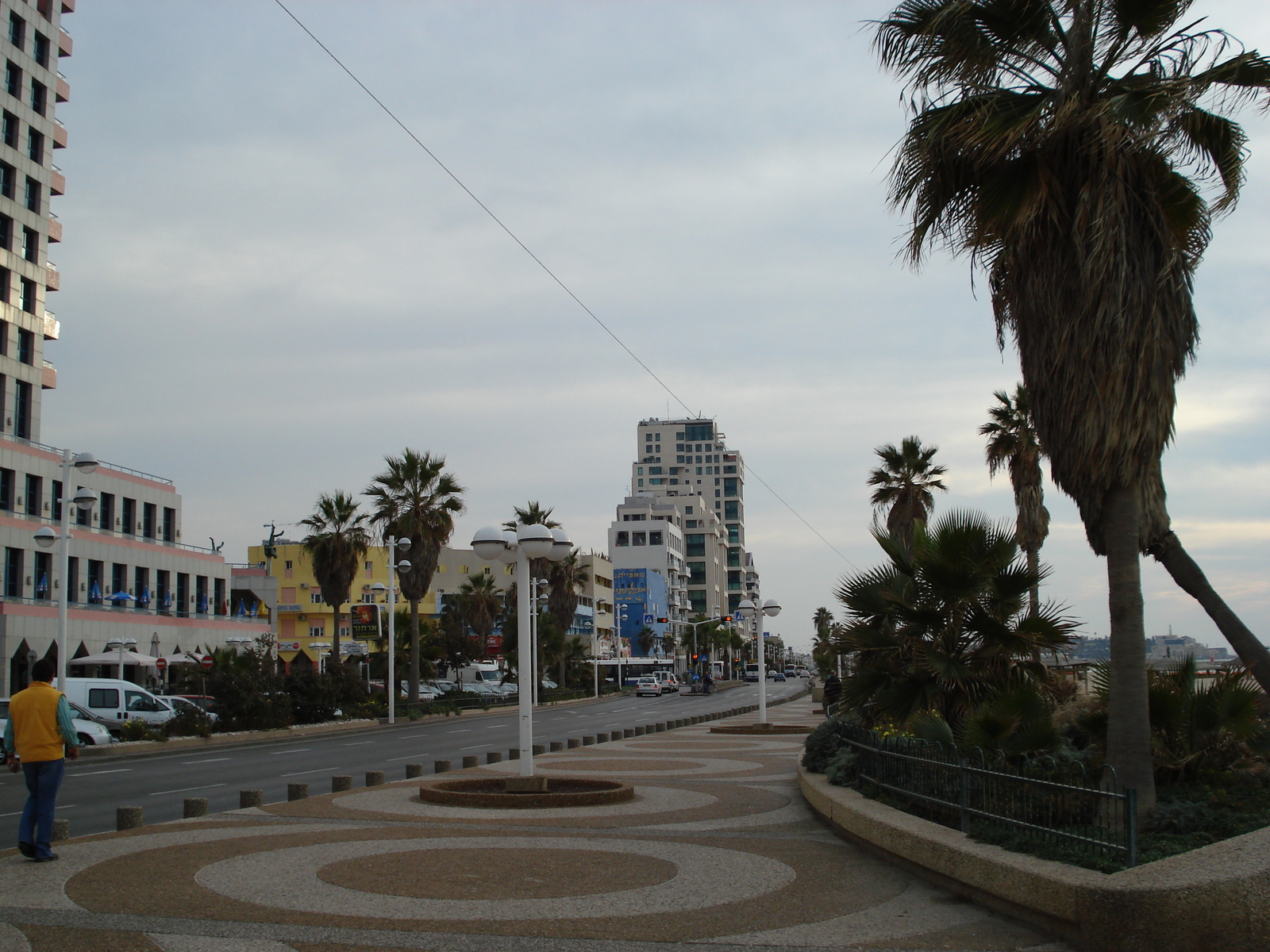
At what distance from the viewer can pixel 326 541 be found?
45844mm

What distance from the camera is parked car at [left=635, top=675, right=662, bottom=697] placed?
76.6 m

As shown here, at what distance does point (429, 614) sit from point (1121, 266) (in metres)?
96.0

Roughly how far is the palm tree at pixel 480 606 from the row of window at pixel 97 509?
20926 millimetres

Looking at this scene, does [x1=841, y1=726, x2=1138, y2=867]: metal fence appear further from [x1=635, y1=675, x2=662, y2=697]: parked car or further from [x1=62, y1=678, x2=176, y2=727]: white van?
[x1=635, y1=675, x2=662, y2=697]: parked car

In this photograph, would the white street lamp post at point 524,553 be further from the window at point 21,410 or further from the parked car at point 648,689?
the parked car at point 648,689

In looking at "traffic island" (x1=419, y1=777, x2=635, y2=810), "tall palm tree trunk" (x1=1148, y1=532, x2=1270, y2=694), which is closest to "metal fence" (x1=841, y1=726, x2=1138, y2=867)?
"tall palm tree trunk" (x1=1148, y1=532, x2=1270, y2=694)

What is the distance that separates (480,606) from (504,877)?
63.4 m

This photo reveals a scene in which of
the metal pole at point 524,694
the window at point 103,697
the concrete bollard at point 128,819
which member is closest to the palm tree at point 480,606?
the window at point 103,697

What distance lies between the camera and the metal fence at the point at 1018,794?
23.7 ft

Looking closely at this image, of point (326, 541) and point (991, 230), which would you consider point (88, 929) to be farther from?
point (326, 541)

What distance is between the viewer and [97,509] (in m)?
50.1

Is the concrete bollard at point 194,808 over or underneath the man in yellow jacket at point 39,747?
underneath

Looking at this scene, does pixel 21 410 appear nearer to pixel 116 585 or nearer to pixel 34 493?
pixel 34 493

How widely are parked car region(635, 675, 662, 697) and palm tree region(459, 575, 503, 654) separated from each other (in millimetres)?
10835
